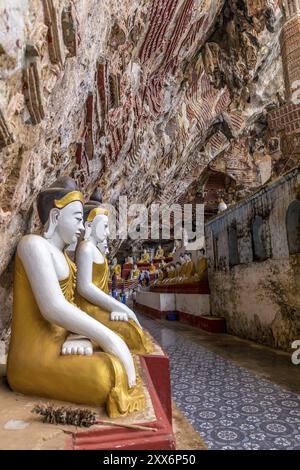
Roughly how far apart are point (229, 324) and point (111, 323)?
13.4 ft

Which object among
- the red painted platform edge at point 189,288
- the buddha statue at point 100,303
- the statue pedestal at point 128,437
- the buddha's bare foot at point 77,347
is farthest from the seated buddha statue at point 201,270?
the statue pedestal at point 128,437

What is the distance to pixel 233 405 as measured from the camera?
2688 millimetres

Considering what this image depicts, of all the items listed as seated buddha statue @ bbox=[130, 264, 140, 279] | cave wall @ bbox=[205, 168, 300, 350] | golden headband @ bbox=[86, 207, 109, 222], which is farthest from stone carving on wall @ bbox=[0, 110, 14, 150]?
seated buddha statue @ bbox=[130, 264, 140, 279]

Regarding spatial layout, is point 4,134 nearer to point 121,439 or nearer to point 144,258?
point 121,439

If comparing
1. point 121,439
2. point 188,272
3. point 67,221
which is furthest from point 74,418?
point 188,272

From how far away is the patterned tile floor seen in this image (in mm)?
2100

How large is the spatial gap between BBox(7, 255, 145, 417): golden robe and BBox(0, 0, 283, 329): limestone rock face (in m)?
1.27

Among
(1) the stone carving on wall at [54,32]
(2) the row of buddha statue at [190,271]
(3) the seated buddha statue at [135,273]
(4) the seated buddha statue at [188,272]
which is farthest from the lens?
(3) the seated buddha statue at [135,273]

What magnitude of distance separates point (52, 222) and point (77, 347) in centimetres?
76

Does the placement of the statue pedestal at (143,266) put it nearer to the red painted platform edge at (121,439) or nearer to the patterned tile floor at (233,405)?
the patterned tile floor at (233,405)

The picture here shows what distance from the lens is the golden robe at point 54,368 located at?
4.42ft

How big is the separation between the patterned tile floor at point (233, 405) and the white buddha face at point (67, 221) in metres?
1.62

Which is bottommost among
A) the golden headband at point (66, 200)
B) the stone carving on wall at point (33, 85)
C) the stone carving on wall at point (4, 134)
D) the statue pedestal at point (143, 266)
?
the statue pedestal at point (143, 266)

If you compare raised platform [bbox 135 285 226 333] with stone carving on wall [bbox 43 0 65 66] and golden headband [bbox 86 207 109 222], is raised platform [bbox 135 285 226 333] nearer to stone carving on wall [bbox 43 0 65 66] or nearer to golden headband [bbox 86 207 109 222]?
golden headband [bbox 86 207 109 222]
